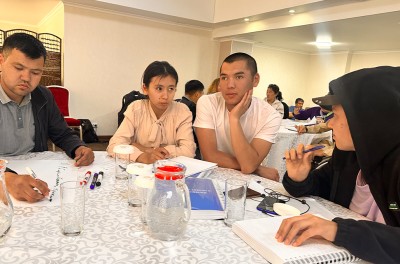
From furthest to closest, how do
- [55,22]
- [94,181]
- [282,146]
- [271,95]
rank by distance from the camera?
[271,95]
[55,22]
[282,146]
[94,181]

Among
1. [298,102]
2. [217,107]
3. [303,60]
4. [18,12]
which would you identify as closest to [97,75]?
[18,12]

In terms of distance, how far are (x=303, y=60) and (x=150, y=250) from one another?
990 centimetres

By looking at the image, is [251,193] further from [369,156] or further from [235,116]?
[235,116]

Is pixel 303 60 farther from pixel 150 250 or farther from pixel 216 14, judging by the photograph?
pixel 150 250

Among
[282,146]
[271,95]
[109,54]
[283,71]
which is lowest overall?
[282,146]

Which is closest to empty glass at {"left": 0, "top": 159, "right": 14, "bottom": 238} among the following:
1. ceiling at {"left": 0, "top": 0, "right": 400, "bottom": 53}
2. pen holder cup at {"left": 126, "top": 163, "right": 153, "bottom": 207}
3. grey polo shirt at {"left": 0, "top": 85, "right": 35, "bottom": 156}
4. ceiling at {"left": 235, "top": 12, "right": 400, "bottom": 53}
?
pen holder cup at {"left": 126, "top": 163, "right": 153, "bottom": 207}

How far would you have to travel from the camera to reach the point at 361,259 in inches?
29.1

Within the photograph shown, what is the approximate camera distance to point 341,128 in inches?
37.8

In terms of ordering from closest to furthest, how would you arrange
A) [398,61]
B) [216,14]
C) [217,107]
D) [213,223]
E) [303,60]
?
1. [213,223]
2. [217,107]
3. [216,14]
4. [398,61]
5. [303,60]

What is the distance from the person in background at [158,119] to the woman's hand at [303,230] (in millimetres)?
950

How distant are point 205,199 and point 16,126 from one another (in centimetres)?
120

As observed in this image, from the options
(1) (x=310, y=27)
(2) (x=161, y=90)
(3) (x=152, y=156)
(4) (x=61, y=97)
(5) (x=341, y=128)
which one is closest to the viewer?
(5) (x=341, y=128)

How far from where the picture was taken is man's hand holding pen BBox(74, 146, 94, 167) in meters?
1.34

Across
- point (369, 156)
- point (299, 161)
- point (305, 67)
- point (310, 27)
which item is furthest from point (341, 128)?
point (305, 67)
